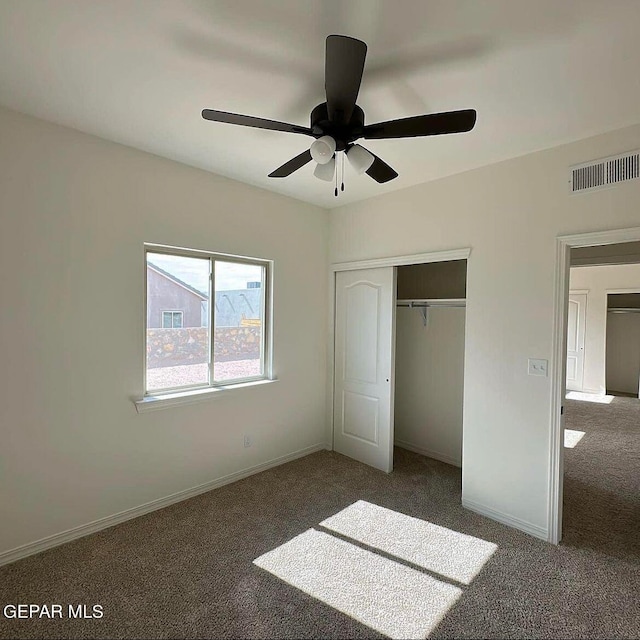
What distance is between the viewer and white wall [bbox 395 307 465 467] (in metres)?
3.92

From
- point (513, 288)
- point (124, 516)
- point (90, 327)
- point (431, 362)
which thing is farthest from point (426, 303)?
point (124, 516)

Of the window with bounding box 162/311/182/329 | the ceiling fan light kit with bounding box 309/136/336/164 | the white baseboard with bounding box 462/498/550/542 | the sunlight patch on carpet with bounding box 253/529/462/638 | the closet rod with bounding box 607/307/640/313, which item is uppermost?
the ceiling fan light kit with bounding box 309/136/336/164

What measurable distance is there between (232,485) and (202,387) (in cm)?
93

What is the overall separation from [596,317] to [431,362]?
523 centimetres

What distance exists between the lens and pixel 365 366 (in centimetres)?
391

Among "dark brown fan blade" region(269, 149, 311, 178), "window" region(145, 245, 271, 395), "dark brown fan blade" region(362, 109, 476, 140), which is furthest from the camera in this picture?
"window" region(145, 245, 271, 395)

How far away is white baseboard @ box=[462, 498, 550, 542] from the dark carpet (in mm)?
64

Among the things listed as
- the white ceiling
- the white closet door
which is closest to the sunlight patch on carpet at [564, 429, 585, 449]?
the white closet door

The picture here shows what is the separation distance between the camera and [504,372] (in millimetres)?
2863

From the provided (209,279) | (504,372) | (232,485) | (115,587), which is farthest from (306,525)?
(209,279)

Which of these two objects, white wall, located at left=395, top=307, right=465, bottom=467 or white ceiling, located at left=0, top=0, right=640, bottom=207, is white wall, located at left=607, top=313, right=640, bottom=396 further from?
white ceiling, located at left=0, top=0, right=640, bottom=207

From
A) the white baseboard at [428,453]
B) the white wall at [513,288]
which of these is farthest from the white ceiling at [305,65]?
the white baseboard at [428,453]

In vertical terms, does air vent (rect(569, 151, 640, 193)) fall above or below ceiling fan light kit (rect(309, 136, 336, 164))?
above

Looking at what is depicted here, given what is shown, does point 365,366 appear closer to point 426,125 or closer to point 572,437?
point 426,125
